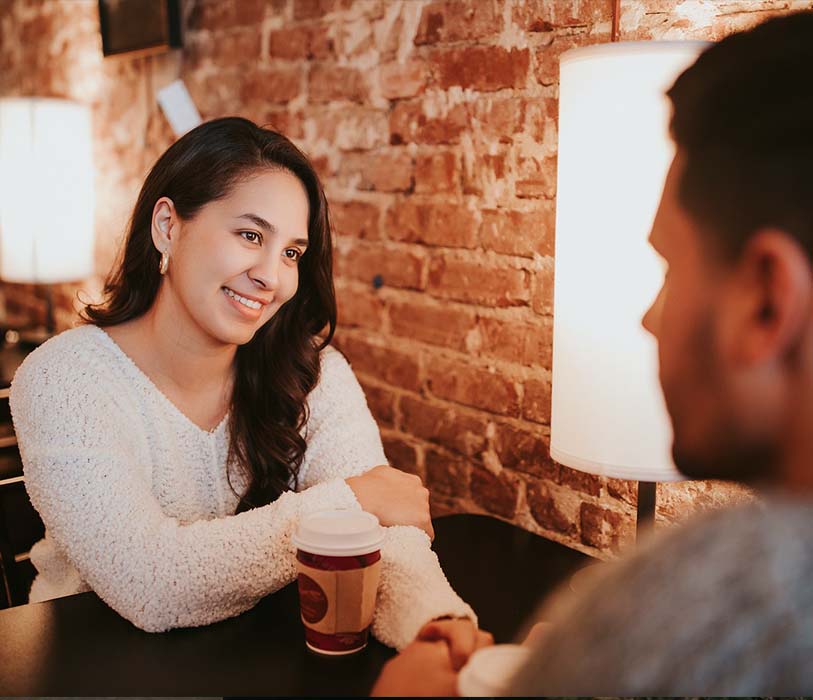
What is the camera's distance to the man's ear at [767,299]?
23.3 inches

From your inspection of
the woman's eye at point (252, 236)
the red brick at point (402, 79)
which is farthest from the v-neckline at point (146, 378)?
the red brick at point (402, 79)

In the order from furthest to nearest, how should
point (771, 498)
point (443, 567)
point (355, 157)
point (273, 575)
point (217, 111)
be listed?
point (217, 111) < point (355, 157) < point (443, 567) < point (273, 575) < point (771, 498)

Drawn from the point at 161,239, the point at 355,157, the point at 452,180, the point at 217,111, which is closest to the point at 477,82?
the point at 452,180

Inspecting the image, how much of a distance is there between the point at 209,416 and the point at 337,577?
24.4 inches

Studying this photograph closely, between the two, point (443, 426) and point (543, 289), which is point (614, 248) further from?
point (443, 426)

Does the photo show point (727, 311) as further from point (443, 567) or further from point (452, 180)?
point (452, 180)

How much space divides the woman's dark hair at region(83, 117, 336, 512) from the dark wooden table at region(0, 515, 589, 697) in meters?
0.32

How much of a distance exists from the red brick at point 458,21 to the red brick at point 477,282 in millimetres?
441

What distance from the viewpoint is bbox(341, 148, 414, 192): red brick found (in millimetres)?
1904

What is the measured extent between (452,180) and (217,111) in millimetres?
1035

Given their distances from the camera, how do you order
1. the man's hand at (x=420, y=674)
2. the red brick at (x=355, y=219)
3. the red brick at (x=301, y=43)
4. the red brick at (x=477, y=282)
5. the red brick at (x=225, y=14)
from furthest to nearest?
the red brick at (x=225, y=14)
the red brick at (x=301, y=43)
the red brick at (x=355, y=219)
the red brick at (x=477, y=282)
the man's hand at (x=420, y=674)

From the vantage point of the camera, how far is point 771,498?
0.55m

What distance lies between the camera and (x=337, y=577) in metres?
1.01

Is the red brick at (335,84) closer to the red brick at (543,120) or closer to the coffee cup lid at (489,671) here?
the red brick at (543,120)
